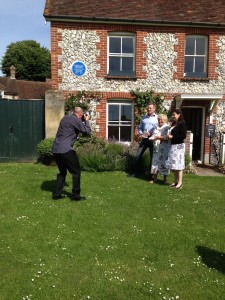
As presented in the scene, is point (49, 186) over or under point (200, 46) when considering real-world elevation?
under

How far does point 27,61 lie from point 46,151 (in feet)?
143

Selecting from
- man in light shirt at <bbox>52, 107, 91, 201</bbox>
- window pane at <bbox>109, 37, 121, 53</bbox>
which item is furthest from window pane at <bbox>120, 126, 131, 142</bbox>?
man in light shirt at <bbox>52, 107, 91, 201</bbox>

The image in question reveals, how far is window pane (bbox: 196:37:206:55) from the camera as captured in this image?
12.5 metres

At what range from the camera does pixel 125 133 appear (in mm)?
12609

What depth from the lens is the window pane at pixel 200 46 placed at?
12508 millimetres

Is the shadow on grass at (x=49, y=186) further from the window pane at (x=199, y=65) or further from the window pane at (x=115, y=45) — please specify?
the window pane at (x=199, y=65)

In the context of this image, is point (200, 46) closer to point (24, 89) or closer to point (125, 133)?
point (125, 133)

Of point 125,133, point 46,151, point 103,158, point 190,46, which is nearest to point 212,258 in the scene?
point 103,158

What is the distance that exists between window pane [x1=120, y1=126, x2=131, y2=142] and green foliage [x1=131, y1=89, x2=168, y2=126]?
0.47m

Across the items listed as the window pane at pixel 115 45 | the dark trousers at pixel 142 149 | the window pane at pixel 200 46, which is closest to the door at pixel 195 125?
the window pane at pixel 200 46

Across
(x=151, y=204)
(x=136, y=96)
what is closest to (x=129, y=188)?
(x=151, y=204)

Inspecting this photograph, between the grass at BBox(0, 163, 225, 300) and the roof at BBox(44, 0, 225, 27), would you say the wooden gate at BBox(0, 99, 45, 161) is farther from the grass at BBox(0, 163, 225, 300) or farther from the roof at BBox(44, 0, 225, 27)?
the grass at BBox(0, 163, 225, 300)

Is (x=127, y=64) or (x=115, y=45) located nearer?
(x=115, y=45)

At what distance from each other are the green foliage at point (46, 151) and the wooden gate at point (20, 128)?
30.6 inches
